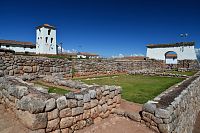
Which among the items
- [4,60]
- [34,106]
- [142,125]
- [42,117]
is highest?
[4,60]

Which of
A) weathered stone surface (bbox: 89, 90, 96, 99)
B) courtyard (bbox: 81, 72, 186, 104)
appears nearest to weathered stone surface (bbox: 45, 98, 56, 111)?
weathered stone surface (bbox: 89, 90, 96, 99)

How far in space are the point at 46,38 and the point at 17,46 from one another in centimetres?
1043

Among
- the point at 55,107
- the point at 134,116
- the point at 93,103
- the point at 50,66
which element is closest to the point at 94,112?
the point at 93,103

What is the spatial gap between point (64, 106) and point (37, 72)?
7664mm

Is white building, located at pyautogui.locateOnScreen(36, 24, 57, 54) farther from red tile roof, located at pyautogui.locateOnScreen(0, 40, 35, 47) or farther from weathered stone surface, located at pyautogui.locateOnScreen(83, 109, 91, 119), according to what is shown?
weathered stone surface, located at pyautogui.locateOnScreen(83, 109, 91, 119)

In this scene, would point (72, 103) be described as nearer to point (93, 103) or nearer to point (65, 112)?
point (65, 112)

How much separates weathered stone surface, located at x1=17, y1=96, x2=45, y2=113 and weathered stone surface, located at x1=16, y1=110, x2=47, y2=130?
106 mm

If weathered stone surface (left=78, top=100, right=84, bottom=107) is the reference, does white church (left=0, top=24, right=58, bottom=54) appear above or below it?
above

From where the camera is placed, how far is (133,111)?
240 inches

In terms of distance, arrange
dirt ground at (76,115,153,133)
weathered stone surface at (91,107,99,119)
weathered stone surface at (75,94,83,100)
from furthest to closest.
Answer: weathered stone surface at (91,107,99,119) → dirt ground at (76,115,153,133) → weathered stone surface at (75,94,83,100)

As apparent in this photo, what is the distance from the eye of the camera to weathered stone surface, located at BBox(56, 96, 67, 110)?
13.6 ft

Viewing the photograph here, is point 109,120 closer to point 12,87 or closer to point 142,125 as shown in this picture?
point 142,125

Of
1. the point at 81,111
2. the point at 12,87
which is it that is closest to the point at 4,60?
the point at 12,87

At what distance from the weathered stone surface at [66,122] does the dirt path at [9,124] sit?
33.8 inches
